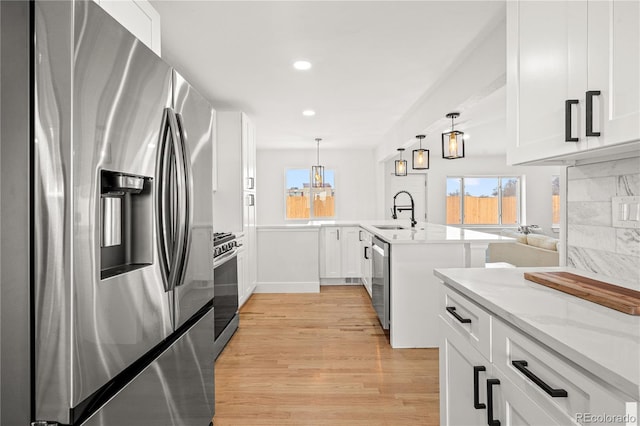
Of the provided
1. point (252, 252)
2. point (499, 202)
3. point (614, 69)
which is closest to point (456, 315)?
point (614, 69)

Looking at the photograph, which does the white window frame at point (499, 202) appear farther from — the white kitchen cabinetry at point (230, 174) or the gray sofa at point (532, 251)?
the white kitchen cabinetry at point (230, 174)

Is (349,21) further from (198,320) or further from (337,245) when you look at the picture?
(337,245)

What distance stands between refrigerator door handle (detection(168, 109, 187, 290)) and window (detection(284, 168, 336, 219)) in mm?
6883

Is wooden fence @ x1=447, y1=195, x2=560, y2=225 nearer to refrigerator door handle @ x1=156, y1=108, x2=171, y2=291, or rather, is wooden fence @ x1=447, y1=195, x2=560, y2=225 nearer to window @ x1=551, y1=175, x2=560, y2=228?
window @ x1=551, y1=175, x2=560, y2=228

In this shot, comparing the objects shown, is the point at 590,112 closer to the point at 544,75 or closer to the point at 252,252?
the point at 544,75

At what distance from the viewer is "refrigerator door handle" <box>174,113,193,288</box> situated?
1.52 meters

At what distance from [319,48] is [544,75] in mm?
1841

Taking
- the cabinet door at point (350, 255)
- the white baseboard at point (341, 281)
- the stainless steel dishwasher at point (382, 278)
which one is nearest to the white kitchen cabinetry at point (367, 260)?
the stainless steel dishwasher at point (382, 278)

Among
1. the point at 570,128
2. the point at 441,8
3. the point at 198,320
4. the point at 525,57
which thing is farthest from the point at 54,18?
the point at 441,8

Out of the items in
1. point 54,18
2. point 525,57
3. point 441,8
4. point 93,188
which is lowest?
point 93,188

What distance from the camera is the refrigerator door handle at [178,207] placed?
56.7 inches

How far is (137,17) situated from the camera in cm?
184

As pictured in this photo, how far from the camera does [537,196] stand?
8.82 metres

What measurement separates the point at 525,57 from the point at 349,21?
127 centimetres
